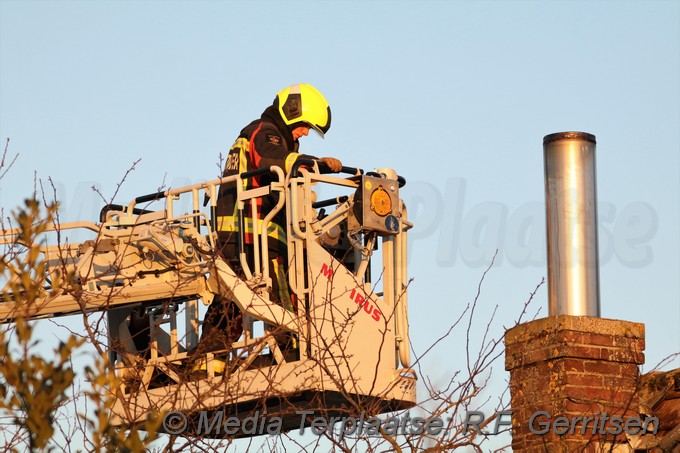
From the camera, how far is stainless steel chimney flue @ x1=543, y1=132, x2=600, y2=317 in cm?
898

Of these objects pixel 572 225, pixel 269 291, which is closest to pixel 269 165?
pixel 269 291

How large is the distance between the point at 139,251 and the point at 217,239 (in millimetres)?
813

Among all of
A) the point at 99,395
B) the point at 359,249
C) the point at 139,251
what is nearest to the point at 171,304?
the point at 139,251

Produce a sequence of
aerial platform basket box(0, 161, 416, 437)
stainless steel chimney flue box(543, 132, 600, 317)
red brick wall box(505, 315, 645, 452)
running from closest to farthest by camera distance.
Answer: red brick wall box(505, 315, 645, 452) < stainless steel chimney flue box(543, 132, 600, 317) < aerial platform basket box(0, 161, 416, 437)

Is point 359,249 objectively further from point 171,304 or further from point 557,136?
point 557,136

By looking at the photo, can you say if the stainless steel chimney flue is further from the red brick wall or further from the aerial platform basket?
the aerial platform basket

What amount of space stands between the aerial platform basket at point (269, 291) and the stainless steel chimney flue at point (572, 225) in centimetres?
176

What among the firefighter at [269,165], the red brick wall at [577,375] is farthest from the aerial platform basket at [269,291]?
the red brick wall at [577,375]

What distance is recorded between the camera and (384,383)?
11.0m

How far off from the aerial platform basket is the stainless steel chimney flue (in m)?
1.76

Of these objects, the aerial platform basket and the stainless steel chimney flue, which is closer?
the stainless steel chimney flue

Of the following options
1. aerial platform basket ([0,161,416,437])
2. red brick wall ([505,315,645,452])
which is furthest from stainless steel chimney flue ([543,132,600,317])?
aerial platform basket ([0,161,416,437])

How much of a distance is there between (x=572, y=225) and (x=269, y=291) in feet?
9.06

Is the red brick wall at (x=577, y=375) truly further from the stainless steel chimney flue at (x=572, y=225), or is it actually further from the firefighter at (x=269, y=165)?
the firefighter at (x=269, y=165)
